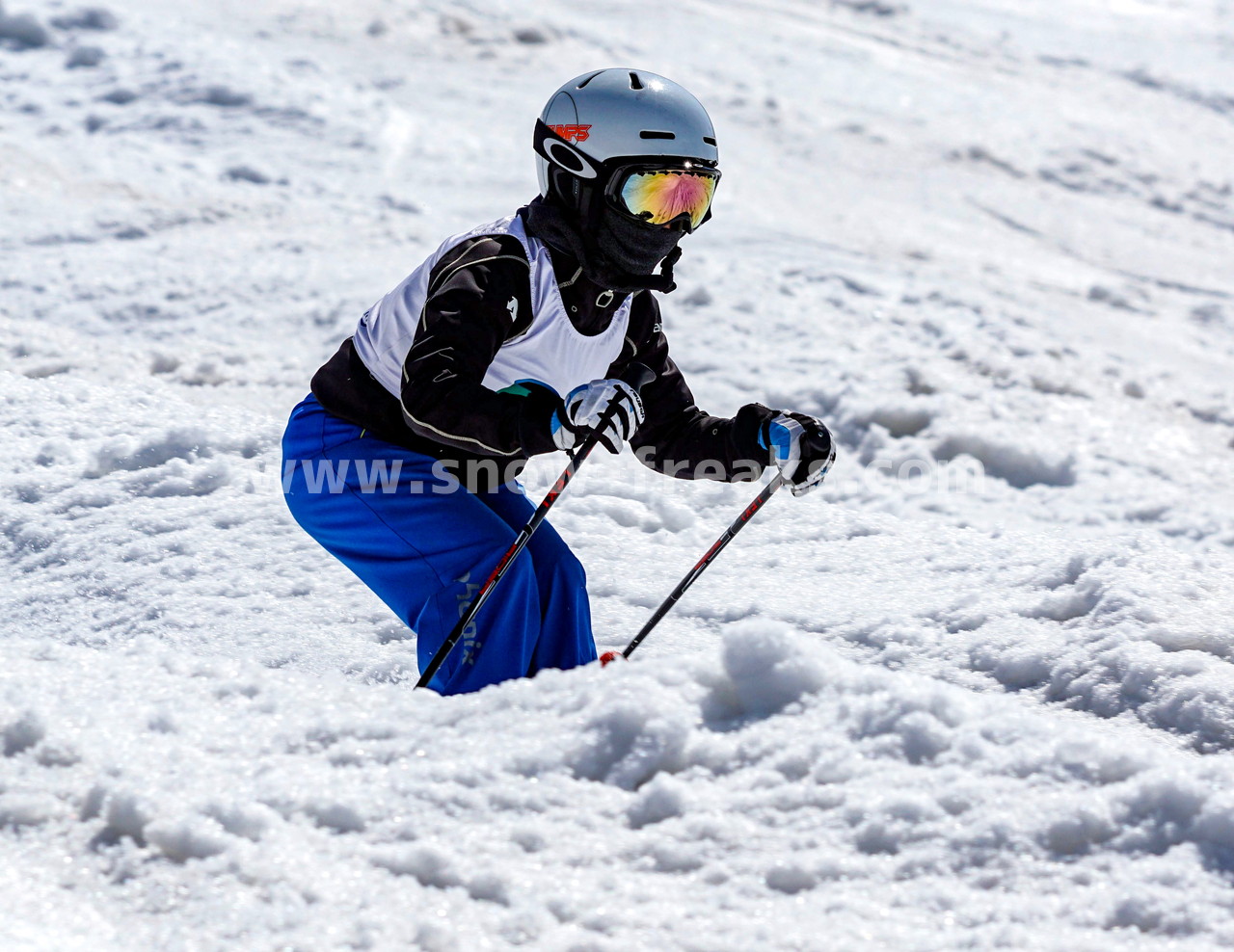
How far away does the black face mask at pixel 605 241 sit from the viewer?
3141 millimetres

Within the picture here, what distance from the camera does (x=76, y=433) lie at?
4.75 m

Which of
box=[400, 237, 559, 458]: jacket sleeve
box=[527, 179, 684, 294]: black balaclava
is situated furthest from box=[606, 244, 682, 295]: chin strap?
box=[400, 237, 559, 458]: jacket sleeve

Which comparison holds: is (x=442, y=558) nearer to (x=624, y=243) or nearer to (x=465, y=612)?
(x=465, y=612)

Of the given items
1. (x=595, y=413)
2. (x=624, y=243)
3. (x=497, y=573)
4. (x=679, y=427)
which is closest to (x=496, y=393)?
(x=595, y=413)

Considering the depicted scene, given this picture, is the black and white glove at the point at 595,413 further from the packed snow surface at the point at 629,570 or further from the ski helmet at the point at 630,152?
the packed snow surface at the point at 629,570

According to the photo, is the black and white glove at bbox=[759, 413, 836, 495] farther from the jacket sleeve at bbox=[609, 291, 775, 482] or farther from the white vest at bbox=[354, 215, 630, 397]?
the white vest at bbox=[354, 215, 630, 397]

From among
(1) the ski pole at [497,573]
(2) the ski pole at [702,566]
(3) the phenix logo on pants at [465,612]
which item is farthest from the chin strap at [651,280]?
(3) the phenix logo on pants at [465,612]

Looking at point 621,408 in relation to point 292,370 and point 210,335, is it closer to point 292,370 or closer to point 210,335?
point 292,370

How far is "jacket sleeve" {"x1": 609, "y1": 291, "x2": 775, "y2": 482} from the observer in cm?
345

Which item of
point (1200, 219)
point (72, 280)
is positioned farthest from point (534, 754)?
point (1200, 219)

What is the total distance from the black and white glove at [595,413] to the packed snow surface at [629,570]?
64cm

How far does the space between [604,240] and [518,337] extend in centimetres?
32

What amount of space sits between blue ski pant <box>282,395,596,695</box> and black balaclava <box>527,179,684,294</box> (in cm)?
62

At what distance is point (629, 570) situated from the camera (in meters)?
4.23
